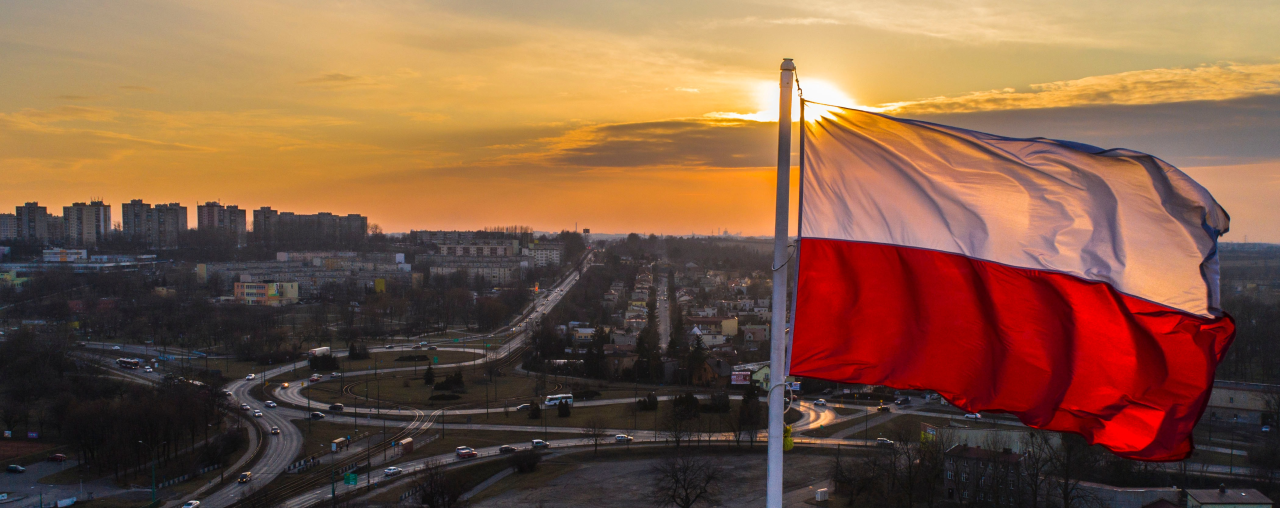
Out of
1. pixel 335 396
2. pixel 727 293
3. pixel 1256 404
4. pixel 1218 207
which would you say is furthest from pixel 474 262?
pixel 1218 207

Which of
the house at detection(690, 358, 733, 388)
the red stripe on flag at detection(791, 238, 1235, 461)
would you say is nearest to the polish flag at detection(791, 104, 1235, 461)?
the red stripe on flag at detection(791, 238, 1235, 461)

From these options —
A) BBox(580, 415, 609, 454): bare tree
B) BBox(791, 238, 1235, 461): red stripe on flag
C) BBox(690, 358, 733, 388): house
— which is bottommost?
BBox(580, 415, 609, 454): bare tree

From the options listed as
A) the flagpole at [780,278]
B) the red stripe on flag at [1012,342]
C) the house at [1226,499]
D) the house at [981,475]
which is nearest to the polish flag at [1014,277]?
the red stripe on flag at [1012,342]

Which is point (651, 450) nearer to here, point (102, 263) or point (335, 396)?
point (335, 396)

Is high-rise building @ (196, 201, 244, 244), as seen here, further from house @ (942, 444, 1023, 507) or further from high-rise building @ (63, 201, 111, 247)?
house @ (942, 444, 1023, 507)

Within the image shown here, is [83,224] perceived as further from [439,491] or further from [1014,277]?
[1014,277]

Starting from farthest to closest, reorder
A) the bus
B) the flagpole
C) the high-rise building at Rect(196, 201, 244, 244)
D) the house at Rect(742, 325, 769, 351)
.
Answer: the high-rise building at Rect(196, 201, 244, 244)
the house at Rect(742, 325, 769, 351)
the bus
the flagpole
